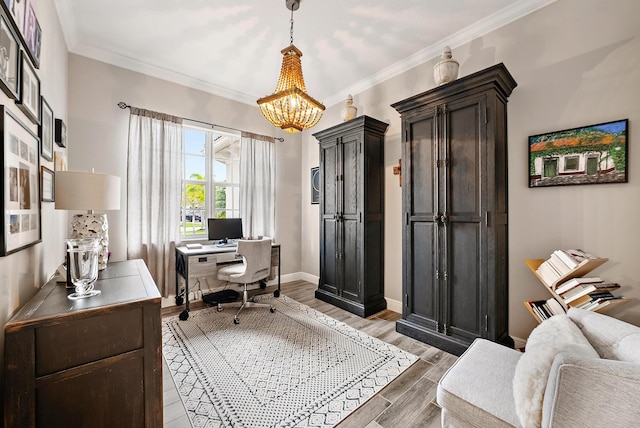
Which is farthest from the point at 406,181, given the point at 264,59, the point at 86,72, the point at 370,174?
the point at 86,72

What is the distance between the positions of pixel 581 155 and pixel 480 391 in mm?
1990

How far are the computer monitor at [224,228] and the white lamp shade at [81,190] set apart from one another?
6.26ft

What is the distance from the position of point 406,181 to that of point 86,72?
3.75 m

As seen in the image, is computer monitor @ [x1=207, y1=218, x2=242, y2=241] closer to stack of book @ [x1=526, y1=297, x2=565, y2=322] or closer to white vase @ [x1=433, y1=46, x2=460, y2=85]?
white vase @ [x1=433, y1=46, x2=460, y2=85]

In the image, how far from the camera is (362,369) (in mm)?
2146

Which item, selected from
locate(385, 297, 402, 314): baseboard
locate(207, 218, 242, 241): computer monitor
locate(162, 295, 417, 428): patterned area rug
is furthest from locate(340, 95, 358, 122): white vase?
locate(162, 295, 417, 428): patterned area rug

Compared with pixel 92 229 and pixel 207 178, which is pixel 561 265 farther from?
pixel 207 178

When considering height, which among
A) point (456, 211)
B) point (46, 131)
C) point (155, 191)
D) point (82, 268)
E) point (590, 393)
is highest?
point (46, 131)

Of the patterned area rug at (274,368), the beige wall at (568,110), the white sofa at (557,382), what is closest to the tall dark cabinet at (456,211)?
the beige wall at (568,110)

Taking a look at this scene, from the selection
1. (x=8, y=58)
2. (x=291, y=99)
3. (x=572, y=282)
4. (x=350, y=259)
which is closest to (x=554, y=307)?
(x=572, y=282)

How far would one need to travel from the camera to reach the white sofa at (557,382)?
861 mm

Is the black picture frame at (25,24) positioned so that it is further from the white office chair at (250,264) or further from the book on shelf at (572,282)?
the book on shelf at (572,282)

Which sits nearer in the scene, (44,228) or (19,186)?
(19,186)

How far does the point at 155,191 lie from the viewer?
3.38m
